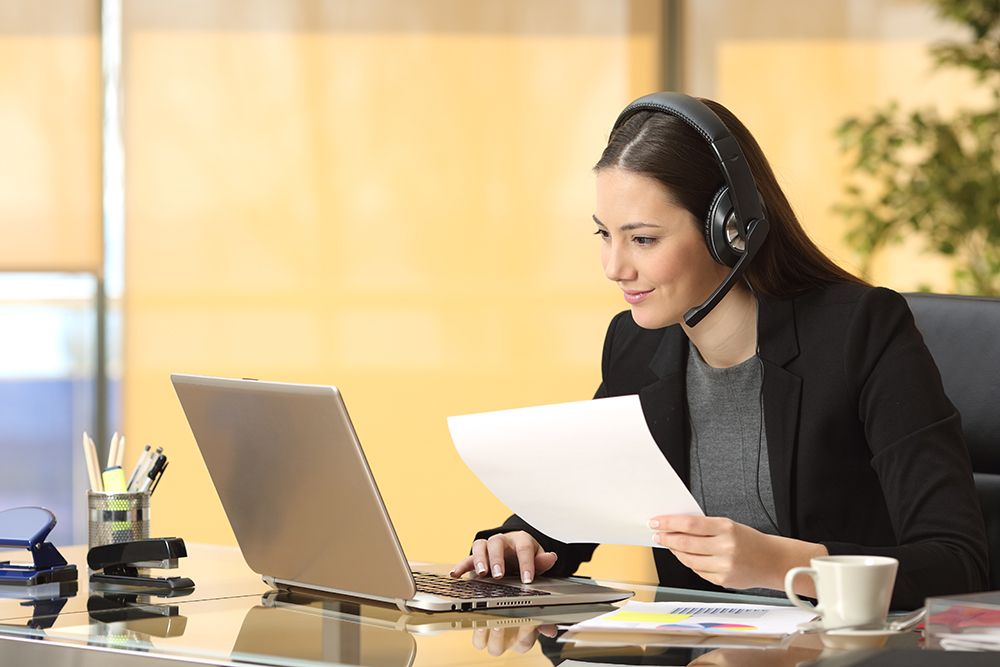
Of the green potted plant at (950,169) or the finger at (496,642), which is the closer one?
the finger at (496,642)

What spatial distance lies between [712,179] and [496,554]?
531 mm

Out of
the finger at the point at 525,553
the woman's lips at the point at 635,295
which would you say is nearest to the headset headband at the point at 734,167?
the woman's lips at the point at 635,295

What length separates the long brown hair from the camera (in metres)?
1.74

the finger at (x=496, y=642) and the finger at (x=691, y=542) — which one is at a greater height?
the finger at (x=691, y=542)

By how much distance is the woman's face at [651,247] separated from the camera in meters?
1.74

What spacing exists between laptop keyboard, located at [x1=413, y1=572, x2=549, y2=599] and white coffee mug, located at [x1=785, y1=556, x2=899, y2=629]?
35 cm

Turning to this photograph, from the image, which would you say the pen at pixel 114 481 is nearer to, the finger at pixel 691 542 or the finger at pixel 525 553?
the finger at pixel 525 553

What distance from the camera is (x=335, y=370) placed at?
398 cm

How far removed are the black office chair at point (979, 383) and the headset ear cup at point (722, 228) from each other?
0.31 metres

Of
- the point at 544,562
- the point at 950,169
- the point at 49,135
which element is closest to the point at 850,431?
the point at 544,562

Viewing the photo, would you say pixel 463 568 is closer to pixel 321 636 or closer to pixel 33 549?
pixel 321 636

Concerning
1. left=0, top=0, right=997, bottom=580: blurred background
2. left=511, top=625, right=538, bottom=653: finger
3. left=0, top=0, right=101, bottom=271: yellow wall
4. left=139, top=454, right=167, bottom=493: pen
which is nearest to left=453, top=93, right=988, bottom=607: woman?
left=511, top=625, right=538, bottom=653: finger

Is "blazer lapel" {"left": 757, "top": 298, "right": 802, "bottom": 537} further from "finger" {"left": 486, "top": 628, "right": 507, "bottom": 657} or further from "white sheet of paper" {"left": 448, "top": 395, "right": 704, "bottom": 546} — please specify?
"finger" {"left": 486, "top": 628, "right": 507, "bottom": 657}

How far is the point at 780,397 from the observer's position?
1755 mm
